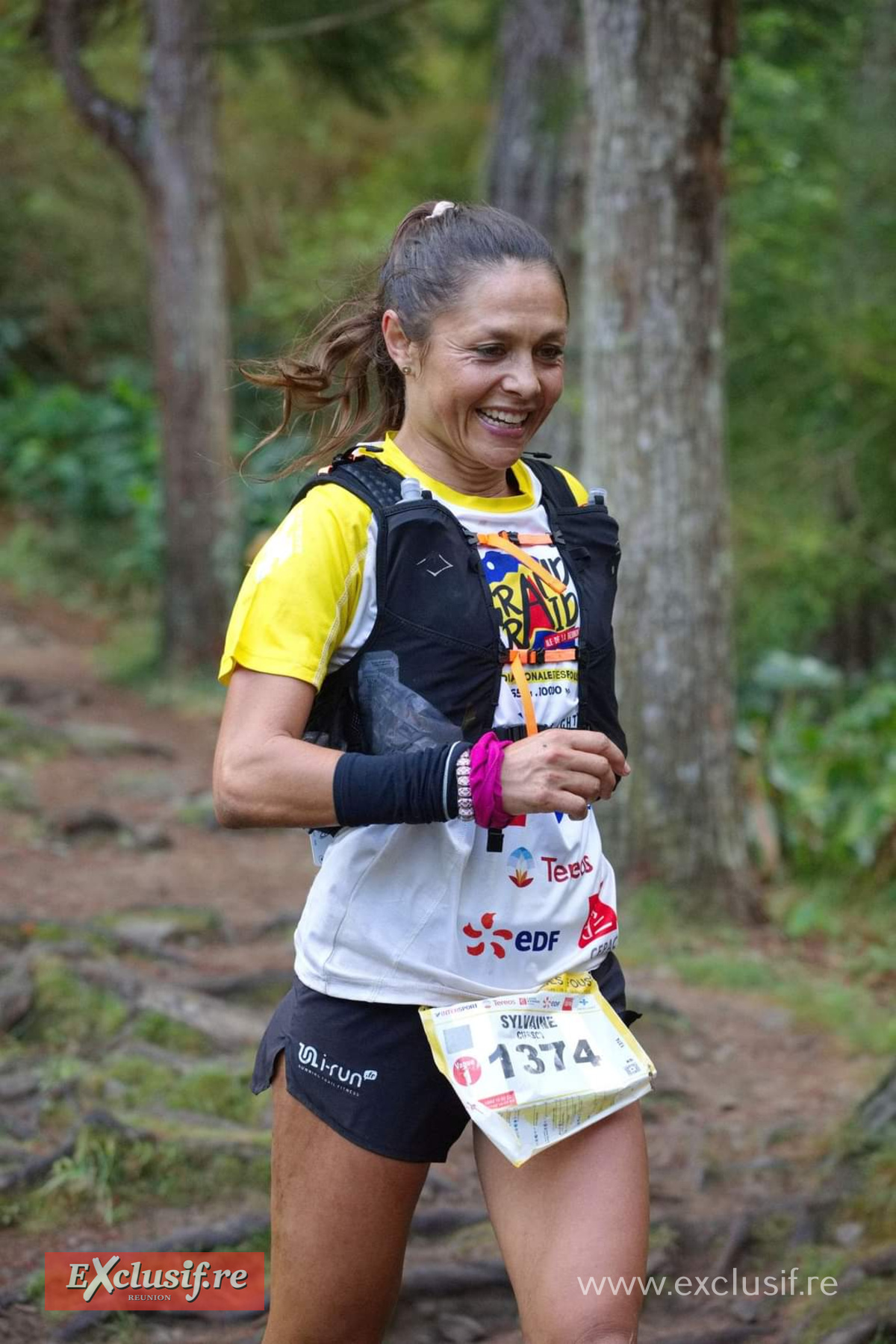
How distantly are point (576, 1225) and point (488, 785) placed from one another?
70 centimetres

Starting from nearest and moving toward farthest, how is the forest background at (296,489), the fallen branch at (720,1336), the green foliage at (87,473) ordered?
the fallen branch at (720,1336) < the forest background at (296,489) < the green foliage at (87,473)

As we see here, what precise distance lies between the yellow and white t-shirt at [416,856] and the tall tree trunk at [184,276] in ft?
31.0

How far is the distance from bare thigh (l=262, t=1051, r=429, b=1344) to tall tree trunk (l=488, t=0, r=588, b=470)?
7637 millimetres

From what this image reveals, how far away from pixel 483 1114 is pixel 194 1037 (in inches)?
120

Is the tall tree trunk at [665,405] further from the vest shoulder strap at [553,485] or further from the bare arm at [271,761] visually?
the bare arm at [271,761]

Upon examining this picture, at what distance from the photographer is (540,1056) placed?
2357 mm

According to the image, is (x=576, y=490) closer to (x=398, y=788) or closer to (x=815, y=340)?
(x=398, y=788)

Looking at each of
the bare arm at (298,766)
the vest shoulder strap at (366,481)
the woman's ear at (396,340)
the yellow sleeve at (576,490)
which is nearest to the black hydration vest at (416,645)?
the vest shoulder strap at (366,481)

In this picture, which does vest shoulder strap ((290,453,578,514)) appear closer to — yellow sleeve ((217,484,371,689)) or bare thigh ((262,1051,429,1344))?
yellow sleeve ((217,484,371,689))

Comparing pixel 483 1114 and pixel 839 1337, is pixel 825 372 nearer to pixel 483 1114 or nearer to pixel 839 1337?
pixel 839 1337

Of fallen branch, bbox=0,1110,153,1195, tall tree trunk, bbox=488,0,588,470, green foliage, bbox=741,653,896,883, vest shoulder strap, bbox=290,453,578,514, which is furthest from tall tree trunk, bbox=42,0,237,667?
vest shoulder strap, bbox=290,453,578,514

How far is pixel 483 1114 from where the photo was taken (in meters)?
2.27

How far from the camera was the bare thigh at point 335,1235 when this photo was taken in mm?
2396

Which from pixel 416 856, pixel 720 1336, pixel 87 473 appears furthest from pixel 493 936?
pixel 87 473
